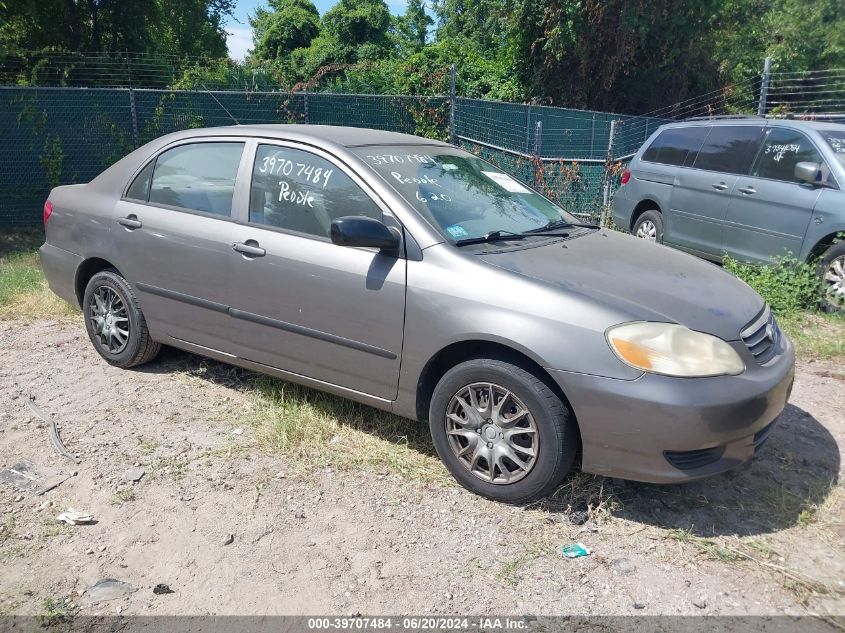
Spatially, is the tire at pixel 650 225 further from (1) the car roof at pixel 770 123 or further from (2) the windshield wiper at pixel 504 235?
(2) the windshield wiper at pixel 504 235

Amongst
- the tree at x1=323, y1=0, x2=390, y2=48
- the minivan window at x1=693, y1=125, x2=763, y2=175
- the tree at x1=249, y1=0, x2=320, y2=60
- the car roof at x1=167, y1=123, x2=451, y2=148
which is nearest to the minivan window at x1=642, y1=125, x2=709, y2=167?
the minivan window at x1=693, y1=125, x2=763, y2=175

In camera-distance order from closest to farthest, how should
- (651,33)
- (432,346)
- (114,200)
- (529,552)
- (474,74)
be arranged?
(529,552) < (432,346) < (114,200) < (651,33) < (474,74)

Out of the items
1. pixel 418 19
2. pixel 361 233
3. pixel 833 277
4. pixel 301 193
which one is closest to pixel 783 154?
pixel 833 277

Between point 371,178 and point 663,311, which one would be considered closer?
point 663,311

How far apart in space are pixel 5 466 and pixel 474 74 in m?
18.2

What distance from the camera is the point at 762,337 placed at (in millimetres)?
3555

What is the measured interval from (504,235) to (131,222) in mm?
2453

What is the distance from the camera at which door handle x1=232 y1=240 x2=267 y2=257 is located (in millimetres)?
4104

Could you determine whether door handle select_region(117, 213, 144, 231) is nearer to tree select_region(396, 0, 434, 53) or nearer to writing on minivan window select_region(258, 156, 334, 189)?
writing on minivan window select_region(258, 156, 334, 189)

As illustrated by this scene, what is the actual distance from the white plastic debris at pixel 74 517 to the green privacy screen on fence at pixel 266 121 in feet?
27.0

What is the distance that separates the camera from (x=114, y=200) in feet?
16.1

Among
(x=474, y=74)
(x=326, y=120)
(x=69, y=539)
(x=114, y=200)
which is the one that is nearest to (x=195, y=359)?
(x=114, y=200)

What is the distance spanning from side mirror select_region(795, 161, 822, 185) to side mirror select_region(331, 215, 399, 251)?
4902 mm

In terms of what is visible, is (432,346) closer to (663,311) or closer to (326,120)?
(663,311)
